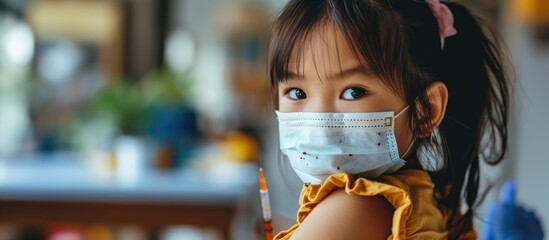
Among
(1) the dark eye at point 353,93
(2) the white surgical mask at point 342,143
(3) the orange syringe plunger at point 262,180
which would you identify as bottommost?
(3) the orange syringe plunger at point 262,180

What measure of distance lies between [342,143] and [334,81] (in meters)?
0.05

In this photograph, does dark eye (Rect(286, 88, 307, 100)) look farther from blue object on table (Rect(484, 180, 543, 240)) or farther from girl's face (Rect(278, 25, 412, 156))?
blue object on table (Rect(484, 180, 543, 240))

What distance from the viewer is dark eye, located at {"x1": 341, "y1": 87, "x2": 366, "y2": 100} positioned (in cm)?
52

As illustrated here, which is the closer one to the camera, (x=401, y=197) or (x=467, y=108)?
(x=401, y=197)

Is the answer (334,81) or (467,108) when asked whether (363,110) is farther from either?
(467,108)

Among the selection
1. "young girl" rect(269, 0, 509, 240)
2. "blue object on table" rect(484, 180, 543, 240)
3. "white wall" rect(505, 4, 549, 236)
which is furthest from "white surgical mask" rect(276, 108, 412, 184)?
"white wall" rect(505, 4, 549, 236)

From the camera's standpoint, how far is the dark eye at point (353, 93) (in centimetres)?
52

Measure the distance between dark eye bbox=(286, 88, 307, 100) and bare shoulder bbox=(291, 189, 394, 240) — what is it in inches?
3.2

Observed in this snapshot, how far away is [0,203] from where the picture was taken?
2258 mm

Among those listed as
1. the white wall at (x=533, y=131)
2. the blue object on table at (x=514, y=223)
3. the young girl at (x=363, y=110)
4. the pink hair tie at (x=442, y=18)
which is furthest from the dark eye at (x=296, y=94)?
the white wall at (x=533, y=131)

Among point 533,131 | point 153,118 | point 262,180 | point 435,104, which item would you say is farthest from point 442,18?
point 533,131

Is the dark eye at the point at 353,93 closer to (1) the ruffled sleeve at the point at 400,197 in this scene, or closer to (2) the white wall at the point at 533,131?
(1) the ruffled sleeve at the point at 400,197

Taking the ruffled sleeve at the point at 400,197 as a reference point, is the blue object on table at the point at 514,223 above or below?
below

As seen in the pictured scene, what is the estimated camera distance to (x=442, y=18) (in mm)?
594
